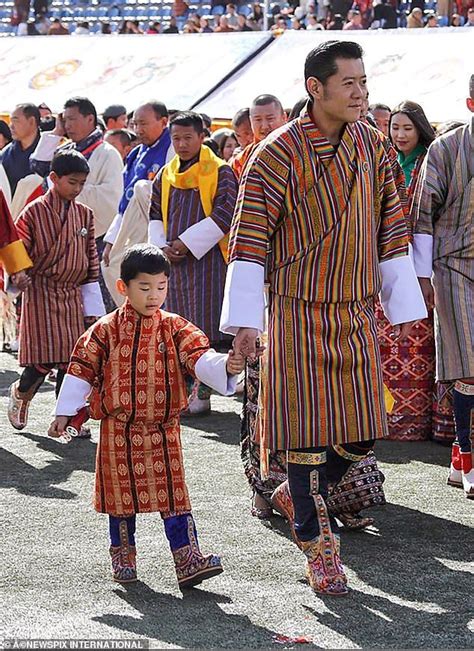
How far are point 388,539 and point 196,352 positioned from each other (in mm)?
1149

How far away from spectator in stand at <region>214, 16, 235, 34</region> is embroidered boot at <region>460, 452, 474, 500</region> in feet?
43.9

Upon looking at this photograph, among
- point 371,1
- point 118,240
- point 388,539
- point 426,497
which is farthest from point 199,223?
point 371,1

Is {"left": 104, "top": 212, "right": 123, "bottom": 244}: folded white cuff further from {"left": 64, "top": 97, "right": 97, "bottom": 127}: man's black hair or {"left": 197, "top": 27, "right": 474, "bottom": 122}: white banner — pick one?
{"left": 197, "top": 27, "right": 474, "bottom": 122}: white banner

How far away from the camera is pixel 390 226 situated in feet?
14.1

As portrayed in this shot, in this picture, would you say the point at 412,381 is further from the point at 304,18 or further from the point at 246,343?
the point at 304,18

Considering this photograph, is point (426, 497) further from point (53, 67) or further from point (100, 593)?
point (53, 67)

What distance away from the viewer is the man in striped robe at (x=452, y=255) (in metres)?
5.27

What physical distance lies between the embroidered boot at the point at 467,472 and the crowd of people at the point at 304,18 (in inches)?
415

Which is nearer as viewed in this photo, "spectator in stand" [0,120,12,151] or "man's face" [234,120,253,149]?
"man's face" [234,120,253,149]

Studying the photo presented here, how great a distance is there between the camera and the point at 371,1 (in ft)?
60.4

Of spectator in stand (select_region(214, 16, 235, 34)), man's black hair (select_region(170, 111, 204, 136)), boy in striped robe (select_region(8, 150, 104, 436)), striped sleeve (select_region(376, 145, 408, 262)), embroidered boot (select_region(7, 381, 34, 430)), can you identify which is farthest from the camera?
spectator in stand (select_region(214, 16, 235, 34))

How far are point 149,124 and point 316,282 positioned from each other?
168 inches

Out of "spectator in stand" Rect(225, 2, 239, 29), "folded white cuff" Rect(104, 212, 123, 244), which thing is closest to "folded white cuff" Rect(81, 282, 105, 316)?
"folded white cuff" Rect(104, 212, 123, 244)

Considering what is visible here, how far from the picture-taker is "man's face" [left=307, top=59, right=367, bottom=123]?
13.3 ft
